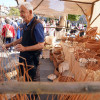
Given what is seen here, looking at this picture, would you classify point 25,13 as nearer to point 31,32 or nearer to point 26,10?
point 26,10

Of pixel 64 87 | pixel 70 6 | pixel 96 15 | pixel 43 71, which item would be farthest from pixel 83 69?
pixel 70 6

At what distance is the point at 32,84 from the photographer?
265mm

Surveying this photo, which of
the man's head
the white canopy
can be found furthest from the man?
the white canopy

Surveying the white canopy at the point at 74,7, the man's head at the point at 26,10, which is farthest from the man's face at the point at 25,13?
the white canopy at the point at 74,7

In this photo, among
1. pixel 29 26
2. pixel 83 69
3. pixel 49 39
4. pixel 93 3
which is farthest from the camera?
pixel 49 39

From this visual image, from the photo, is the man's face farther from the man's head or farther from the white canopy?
the white canopy

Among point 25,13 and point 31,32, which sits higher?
point 25,13

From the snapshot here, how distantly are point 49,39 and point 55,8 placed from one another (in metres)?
1.12

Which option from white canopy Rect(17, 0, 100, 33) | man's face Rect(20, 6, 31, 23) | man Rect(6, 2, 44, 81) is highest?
white canopy Rect(17, 0, 100, 33)

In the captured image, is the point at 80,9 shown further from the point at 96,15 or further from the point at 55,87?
the point at 55,87

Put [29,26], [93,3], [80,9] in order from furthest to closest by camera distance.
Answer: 1. [80,9]
2. [93,3]
3. [29,26]

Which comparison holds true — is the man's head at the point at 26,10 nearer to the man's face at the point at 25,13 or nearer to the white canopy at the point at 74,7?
the man's face at the point at 25,13

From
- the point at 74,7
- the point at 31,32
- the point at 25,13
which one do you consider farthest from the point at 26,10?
the point at 74,7

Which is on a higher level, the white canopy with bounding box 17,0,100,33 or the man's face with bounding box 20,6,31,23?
the white canopy with bounding box 17,0,100,33
